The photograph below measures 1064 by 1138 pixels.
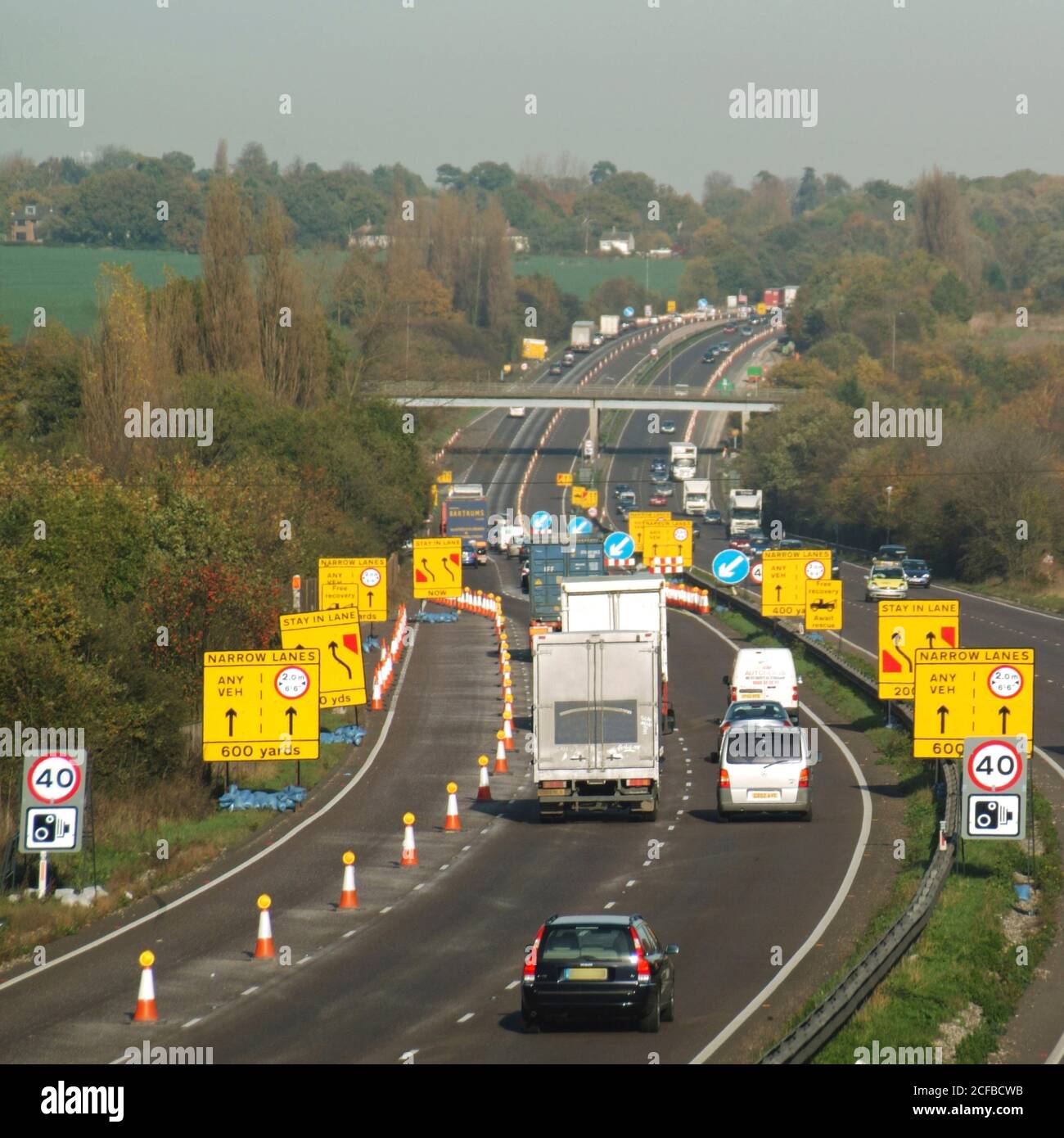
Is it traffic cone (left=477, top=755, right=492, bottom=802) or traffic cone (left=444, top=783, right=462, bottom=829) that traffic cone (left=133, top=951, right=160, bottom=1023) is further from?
traffic cone (left=477, top=755, right=492, bottom=802)

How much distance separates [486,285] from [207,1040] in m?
182

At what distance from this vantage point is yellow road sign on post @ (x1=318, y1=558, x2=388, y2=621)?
1802 inches

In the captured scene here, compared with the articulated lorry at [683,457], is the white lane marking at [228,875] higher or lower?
lower

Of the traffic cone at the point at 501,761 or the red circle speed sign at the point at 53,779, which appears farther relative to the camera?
the traffic cone at the point at 501,761

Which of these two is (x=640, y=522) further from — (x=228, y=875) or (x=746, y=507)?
(x=228, y=875)

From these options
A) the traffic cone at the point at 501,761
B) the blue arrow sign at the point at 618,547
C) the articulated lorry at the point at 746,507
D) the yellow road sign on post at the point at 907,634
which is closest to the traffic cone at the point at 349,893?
the traffic cone at the point at 501,761

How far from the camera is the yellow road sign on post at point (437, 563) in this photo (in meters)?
54.3

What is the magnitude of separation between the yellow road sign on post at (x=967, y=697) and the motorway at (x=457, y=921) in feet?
5.79

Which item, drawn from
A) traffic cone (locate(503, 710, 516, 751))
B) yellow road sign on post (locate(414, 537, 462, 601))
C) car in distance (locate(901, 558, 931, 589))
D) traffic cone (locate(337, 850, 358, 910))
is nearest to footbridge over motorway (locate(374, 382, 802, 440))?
car in distance (locate(901, 558, 931, 589))

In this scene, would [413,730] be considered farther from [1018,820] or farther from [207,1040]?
[207,1040]

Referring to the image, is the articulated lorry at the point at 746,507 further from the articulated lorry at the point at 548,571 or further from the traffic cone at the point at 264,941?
the traffic cone at the point at 264,941

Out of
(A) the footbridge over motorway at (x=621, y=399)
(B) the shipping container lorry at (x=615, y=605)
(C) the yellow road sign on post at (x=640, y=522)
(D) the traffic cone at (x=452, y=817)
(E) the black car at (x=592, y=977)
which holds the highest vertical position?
(A) the footbridge over motorway at (x=621, y=399)

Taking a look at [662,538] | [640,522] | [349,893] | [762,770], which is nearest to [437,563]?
[662,538]
